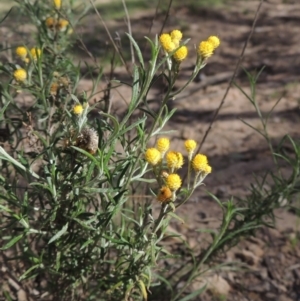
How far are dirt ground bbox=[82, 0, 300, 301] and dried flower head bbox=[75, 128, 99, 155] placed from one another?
564mm

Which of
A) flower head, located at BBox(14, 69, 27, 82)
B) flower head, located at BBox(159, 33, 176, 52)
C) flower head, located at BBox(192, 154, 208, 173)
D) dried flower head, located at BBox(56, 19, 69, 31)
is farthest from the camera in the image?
dried flower head, located at BBox(56, 19, 69, 31)

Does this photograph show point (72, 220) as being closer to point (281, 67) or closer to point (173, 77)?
point (173, 77)

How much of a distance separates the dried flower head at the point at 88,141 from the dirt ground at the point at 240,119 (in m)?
0.56

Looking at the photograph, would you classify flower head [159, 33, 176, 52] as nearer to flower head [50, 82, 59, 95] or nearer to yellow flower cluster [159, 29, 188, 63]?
yellow flower cluster [159, 29, 188, 63]

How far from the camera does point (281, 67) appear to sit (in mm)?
4711

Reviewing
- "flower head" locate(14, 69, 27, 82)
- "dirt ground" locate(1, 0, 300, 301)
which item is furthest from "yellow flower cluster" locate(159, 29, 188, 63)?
"dirt ground" locate(1, 0, 300, 301)

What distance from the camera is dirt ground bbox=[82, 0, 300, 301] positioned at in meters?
2.71

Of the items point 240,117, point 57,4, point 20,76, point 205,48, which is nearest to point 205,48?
point 205,48

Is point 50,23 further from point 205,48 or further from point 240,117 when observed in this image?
point 240,117

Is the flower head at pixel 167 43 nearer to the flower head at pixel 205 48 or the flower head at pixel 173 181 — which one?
the flower head at pixel 205 48

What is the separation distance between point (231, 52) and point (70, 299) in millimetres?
3470

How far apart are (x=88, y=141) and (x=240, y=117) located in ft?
8.50

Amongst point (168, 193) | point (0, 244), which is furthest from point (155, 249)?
point (0, 244)

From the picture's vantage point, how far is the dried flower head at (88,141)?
4.83 feet
